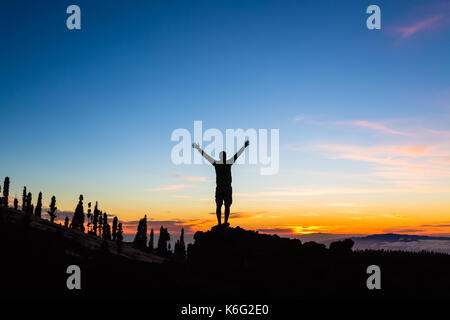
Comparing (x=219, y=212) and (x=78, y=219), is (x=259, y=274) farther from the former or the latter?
(x=78, y=219)

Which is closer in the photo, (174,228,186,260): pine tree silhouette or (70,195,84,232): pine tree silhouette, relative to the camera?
(70,195,84,232): pine tree silhouette

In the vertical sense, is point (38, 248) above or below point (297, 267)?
below

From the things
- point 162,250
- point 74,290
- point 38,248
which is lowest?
point 162,250

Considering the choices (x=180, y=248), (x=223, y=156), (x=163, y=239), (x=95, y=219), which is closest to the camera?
(x=223, y=156)

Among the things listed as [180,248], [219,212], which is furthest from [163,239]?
[219,212]

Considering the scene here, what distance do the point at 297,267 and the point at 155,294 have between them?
7.34 meters

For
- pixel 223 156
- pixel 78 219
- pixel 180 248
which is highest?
pixel 223 156

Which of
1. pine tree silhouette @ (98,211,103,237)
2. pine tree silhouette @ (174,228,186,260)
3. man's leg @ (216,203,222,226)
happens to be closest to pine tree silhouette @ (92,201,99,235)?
pine tree silhouette @ (98,211,103,237)

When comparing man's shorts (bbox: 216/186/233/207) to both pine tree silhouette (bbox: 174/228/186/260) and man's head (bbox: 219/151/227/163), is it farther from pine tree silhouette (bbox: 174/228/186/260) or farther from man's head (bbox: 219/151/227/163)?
pine tree silhouette (bbox: 174/228/186/260)

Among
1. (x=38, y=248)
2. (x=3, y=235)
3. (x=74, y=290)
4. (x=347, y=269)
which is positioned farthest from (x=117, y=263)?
(x=3, y=235)

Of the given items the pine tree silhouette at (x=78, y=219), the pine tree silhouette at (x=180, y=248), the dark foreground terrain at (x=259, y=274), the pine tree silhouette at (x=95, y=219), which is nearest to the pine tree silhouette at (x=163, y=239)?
the pine tree silhouette at (x=180, y=248)
